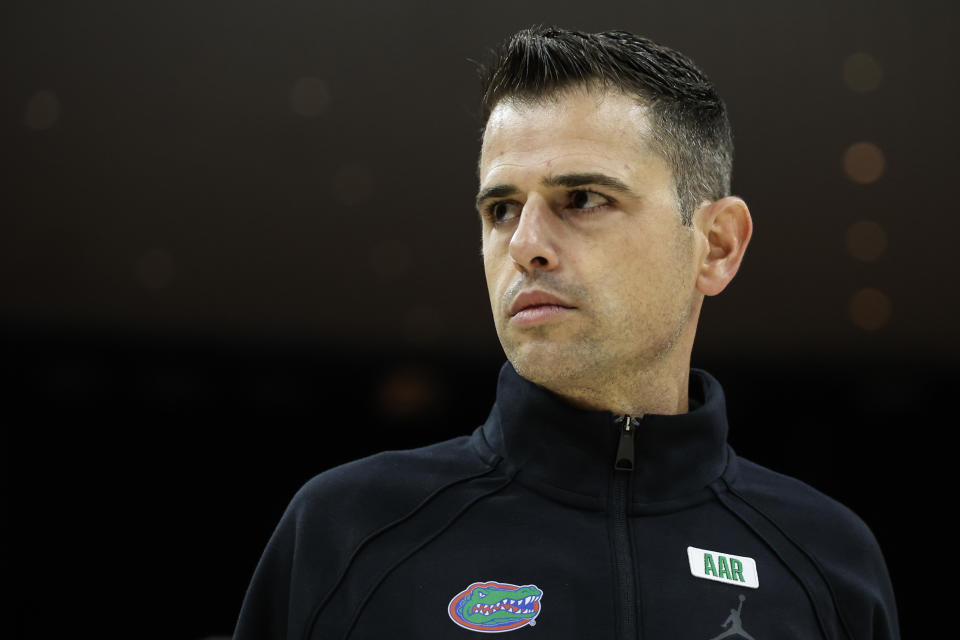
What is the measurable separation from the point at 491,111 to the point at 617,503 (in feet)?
2.29

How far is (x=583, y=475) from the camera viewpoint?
1546 millimetres

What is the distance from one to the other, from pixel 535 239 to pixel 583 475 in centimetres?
37

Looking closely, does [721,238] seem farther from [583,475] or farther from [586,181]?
[583,475]

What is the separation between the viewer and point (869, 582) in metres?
1.63

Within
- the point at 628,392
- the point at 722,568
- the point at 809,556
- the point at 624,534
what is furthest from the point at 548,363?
the point at 809,556

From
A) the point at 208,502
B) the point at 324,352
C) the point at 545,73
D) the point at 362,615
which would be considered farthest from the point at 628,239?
the point at 208,502

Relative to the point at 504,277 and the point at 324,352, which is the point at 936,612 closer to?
the point at 324,352

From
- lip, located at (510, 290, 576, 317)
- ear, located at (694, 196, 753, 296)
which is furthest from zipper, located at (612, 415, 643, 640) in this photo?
ear, located at (694, 196, 753, 296)

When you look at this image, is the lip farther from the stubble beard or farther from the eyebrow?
the eyebrow

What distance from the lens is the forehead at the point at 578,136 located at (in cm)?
155

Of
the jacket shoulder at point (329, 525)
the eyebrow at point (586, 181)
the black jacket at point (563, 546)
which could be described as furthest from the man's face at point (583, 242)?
the jacket shoulder at point (329, 525)

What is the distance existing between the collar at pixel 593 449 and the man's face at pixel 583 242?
61mm

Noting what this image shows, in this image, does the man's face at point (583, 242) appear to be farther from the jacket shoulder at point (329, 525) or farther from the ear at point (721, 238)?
the jacket shoulder at point (329, 525)

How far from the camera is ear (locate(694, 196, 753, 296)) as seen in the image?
1712 millimetres
